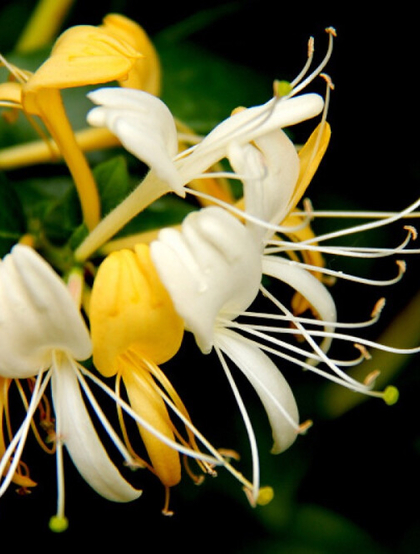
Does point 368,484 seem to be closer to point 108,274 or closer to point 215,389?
point 215,389

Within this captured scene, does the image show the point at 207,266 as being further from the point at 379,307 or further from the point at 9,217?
the point at 9,217

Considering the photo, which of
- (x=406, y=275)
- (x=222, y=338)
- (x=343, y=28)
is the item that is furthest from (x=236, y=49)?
(x=222, y=338)

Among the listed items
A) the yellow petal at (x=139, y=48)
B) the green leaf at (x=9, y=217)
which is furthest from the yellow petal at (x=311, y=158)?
the green leaf at (x=9, y=217)

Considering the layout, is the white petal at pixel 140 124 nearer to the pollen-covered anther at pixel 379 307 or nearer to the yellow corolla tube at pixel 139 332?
the yellow corolla tube at pixel 139 332

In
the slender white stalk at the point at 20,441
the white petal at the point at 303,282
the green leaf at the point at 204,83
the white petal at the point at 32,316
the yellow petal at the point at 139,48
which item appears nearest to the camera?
the white petal at the point at 32,316

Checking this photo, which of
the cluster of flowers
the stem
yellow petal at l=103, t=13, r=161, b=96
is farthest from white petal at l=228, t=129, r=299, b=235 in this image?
yellow petal at l=103, t=13, r=161, b=96
